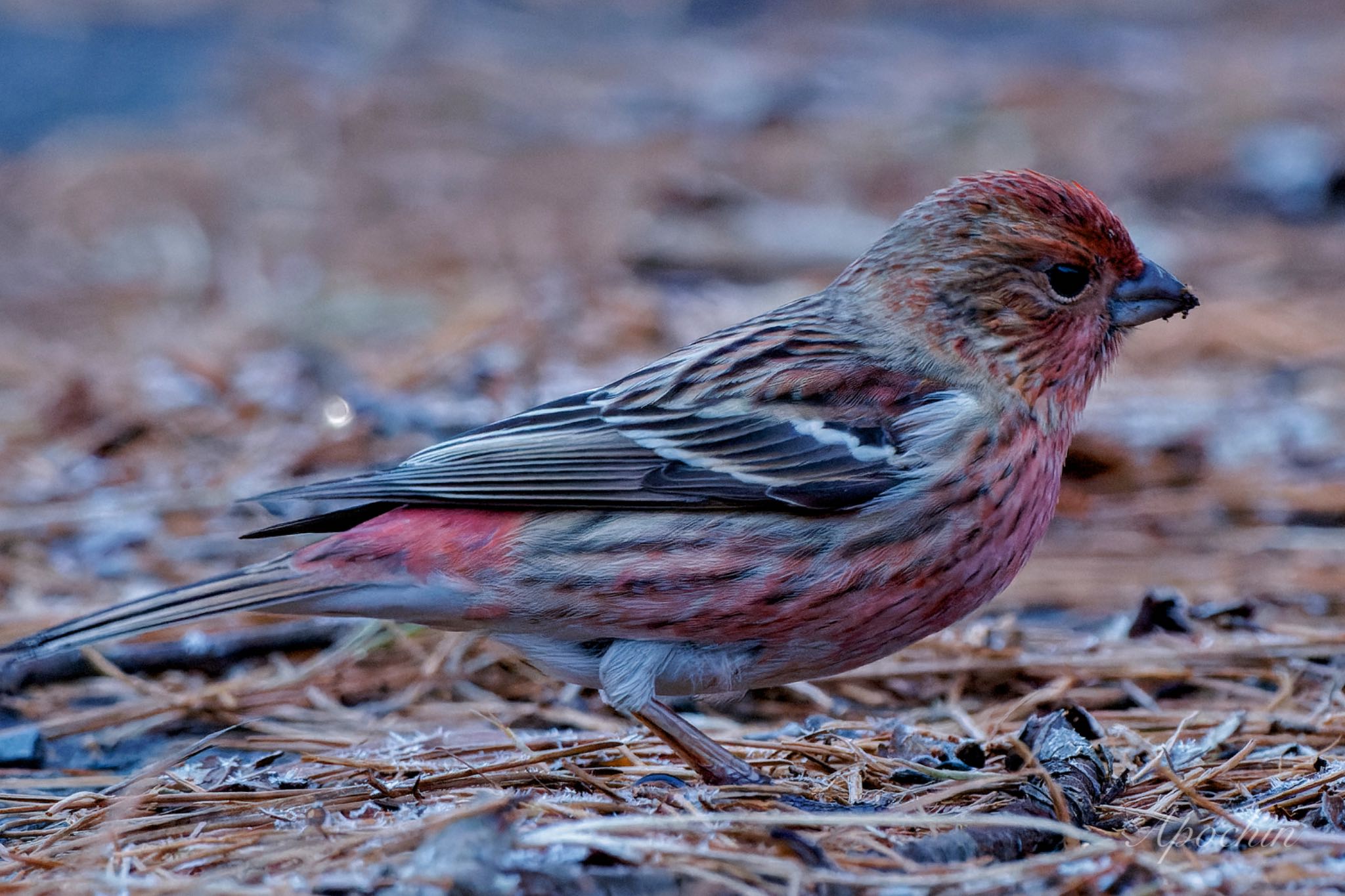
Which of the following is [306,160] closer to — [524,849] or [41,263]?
[41,263]

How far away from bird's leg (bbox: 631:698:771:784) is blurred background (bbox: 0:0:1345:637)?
2.41 meters

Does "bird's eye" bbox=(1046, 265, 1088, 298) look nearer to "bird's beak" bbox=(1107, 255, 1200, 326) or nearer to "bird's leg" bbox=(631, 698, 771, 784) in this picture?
"bird's beak" bbox=(1107, 255, 1200, 326)

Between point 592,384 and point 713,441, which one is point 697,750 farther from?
point 592,384

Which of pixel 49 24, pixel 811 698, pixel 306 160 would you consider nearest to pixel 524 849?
pixel 811 698

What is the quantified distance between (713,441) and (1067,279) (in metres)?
1.08

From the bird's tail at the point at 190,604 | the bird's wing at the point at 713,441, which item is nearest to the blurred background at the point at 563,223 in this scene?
the bird's tail at the point at 190,604

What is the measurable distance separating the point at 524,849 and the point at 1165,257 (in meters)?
8.12

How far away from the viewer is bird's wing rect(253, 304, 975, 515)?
12.7 ft

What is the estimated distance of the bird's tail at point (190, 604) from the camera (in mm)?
3617

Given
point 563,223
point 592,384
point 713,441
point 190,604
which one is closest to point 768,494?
point 713,441

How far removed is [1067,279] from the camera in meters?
4.12
